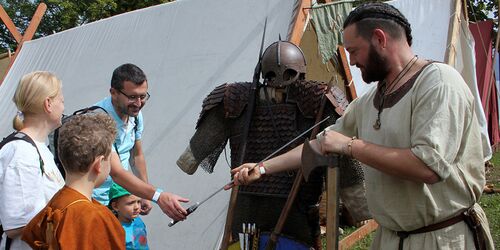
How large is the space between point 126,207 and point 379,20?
186cm

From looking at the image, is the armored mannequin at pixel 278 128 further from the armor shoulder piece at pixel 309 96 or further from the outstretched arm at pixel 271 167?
the outstretched arm at pixel 271 167

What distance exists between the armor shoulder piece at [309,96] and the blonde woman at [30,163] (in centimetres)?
114

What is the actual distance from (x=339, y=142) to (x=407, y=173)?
10.5 inches

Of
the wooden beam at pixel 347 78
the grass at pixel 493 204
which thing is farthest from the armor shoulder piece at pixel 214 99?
the grass at pixel 493 204

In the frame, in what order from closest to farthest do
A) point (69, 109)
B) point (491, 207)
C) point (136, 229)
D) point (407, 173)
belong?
point (407, 173), point (136, 229), point (491, 207), point (69, 109)

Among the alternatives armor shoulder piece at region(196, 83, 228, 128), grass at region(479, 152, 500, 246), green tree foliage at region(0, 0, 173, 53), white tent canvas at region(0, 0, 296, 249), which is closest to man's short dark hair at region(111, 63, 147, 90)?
armor shoulder piece at region(196, 83, 228, 128)

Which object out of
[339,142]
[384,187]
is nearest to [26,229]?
[339,142]

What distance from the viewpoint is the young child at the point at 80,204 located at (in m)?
1.67

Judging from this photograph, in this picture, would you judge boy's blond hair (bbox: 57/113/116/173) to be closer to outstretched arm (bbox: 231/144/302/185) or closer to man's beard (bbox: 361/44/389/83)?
outstretched arm (bbox: 231/144/302/185)

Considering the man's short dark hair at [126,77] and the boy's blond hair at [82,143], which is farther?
the man's short dark hair at [126,77]

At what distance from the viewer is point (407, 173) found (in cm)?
159

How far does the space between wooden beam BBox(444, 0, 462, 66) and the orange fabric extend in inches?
215

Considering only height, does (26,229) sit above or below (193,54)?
below

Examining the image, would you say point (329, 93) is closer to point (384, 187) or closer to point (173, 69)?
point (384, 187)
